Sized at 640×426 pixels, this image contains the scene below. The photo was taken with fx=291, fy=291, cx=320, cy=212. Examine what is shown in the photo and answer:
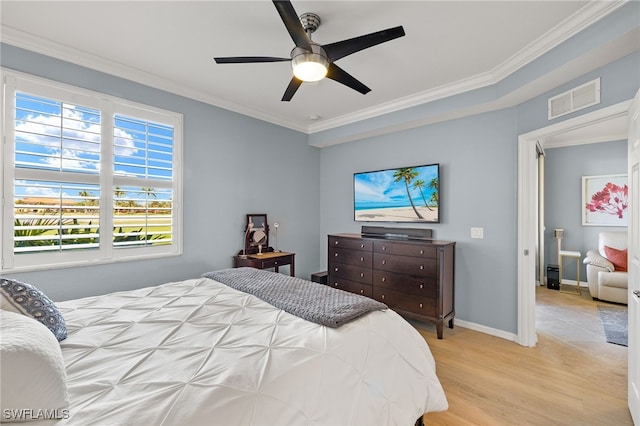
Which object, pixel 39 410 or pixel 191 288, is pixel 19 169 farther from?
pixel 39 410

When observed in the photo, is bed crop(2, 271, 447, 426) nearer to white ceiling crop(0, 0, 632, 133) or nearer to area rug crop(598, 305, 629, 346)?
white ceiling crop(0, 0, 632, 133)

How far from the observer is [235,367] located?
1.10 metres

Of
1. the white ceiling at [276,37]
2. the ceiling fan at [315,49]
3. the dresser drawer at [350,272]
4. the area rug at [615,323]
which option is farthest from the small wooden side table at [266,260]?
the area rug at [615,323]

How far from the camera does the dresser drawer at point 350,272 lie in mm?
3756

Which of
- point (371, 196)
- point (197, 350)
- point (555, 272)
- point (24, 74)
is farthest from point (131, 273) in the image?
point (555, 272)

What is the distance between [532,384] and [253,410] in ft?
7.96

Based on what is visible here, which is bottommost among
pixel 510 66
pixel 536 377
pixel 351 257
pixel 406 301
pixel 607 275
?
pixel 536 377

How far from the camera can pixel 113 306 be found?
177 centimetres

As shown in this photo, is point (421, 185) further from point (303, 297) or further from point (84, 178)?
point (84, 178)

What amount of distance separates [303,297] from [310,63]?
1.57 metres

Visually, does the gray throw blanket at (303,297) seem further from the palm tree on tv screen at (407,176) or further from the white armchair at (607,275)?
the white armchair at (607,275)

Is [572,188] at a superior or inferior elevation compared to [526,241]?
superior

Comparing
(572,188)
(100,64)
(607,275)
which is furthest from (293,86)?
(572,188)

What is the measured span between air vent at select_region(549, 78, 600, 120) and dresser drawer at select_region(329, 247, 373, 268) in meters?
2.34
